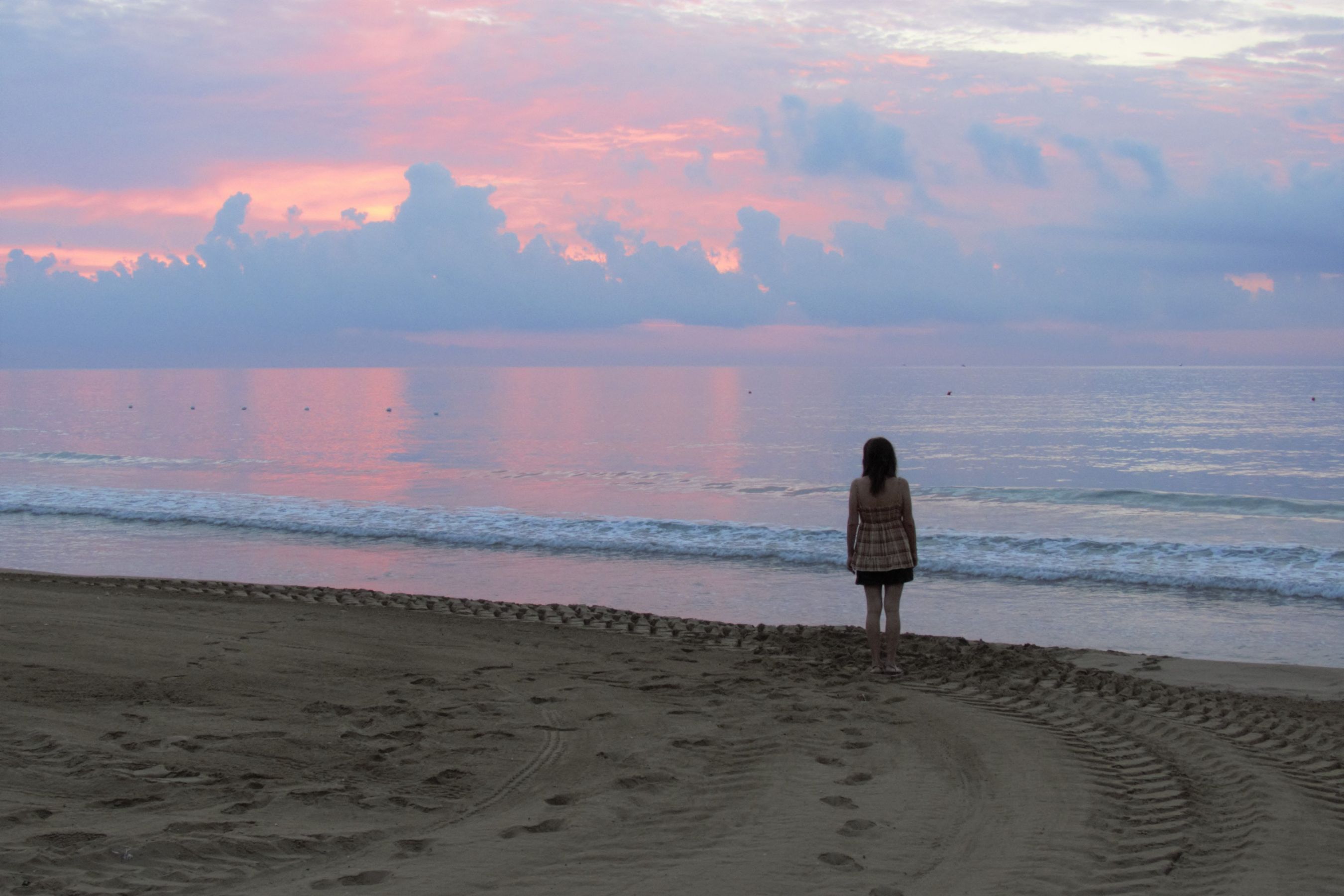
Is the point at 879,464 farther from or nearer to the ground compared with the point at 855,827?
farther from the ground

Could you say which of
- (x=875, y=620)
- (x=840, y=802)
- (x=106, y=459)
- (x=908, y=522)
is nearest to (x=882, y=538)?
(x=908, y=522)

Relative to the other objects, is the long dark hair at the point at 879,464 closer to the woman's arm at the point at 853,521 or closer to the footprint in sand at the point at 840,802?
the woman's arm at the point at 853,521

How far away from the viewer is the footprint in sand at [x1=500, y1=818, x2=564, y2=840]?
4531mm

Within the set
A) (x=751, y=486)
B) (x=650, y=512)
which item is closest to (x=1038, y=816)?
(x=650, y=512)

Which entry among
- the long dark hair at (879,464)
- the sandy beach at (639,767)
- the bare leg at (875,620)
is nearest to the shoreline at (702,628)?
the sandy beach at (639,767)

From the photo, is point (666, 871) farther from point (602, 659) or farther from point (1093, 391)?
point (1093, 391)

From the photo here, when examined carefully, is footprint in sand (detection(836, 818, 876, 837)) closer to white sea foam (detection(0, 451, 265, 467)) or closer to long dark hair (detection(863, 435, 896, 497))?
long dark hair (detection(863, 435, 896, 497))

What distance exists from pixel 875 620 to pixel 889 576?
0.44 metres

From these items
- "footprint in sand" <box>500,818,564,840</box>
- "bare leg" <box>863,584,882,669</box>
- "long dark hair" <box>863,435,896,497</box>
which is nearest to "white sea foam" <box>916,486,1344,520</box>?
"bare leg" <box>863,584,882,669</box>

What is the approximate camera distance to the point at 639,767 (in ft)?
18.3

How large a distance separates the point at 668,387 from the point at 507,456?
7689 centimetres

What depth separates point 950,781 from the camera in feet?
18.1

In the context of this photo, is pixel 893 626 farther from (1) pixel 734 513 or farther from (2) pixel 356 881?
(1) pixel 734 513

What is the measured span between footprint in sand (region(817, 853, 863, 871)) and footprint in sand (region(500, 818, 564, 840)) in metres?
1.21
